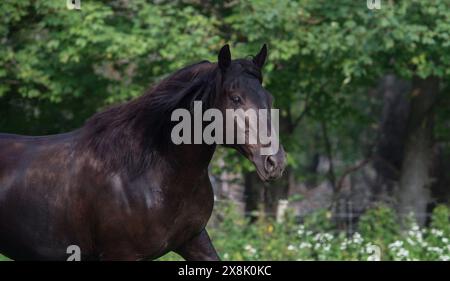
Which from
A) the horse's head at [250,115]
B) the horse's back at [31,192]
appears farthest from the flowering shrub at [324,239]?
the horse's head at [250,115]

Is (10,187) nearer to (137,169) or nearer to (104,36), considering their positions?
(137,169)

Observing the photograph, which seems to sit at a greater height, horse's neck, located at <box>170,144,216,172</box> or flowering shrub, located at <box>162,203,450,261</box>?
horse's neck, located at <box>170,144,216,172</box>

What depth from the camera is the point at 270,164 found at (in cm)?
430

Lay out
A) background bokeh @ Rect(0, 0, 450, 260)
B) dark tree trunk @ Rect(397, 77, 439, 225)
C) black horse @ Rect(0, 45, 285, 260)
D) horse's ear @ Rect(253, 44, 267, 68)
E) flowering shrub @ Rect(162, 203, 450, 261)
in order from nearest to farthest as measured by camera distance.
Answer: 1. black horse @ Rect(0, 45, 285, 260)
2. horse's ear @ Rect(253, 44, 267, 68)
3. flowering shrub @ Rect(162, 203, 450, 261)
4. background bokeh @ Rect(0, 0, 450, 260)
5. dark tree trunk @ Rect(397, 77, 439, 225)

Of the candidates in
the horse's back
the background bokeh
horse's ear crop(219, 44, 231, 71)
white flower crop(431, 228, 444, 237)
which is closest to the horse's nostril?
horse's ear crop(219, 44, 231, 71)

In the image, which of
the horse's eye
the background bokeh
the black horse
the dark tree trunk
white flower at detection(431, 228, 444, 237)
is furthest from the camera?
the dark tree trunk

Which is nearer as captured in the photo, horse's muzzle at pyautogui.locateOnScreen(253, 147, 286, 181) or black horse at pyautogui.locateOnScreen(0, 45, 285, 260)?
horse's muzzle at pyautogui.locateOnScreen(253, 147, 286, 181)

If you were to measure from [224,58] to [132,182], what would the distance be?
86cm

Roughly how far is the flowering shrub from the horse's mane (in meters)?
3.80

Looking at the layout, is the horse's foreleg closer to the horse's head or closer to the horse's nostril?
the horse's head

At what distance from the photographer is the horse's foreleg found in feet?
16.1

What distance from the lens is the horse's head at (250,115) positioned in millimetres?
4324

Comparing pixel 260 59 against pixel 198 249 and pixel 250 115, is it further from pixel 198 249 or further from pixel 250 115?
pixel 198 249

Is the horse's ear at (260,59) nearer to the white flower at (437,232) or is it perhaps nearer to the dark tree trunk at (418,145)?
the white flower at (437,232)
